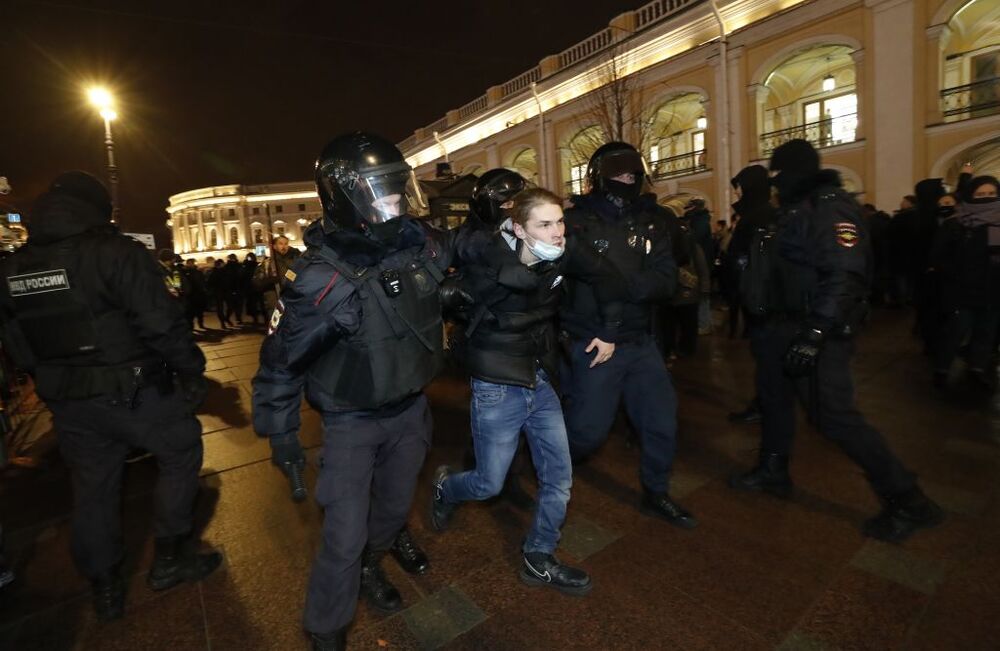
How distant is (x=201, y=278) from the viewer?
14.2 m

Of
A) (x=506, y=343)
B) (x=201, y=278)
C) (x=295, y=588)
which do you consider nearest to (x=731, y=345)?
(x=506, y=343)

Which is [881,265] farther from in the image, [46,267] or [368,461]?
[46,267]

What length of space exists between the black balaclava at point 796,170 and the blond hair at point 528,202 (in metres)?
1.45

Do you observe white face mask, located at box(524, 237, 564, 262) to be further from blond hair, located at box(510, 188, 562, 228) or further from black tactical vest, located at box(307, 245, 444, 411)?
black tactical vest, located at box(307, 245, 444, 411)

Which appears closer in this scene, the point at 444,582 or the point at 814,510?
the point at 444,582

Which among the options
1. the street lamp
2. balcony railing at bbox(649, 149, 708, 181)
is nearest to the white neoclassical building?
balcony railing at bbox(649, 149, 708, 181)

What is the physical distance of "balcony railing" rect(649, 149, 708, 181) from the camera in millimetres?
20125

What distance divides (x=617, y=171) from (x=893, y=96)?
1624 centimetres

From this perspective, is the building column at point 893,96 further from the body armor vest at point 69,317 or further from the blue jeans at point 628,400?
the body armor vest at point 69,317

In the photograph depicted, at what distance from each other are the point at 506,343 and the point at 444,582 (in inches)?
49.3

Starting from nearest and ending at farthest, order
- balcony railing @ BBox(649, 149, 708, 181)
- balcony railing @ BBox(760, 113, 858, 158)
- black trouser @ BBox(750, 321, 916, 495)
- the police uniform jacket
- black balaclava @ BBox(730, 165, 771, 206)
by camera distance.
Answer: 1. the police uniform jacket
2. black trouser @ BBox(750, 321, 916, 495)
3. black balaclava @ BBox(730, 165, 771, 206)
4. balcony railing @ BBox(760, 113, 858, 158)
5. balcony railing @ BBox(649, 149, 708, 181)

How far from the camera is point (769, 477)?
3471mm

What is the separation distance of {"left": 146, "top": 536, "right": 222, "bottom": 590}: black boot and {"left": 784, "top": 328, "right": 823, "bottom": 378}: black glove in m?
3.24

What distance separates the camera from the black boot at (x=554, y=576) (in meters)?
2.57
